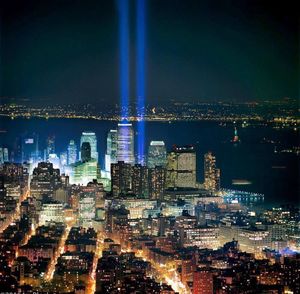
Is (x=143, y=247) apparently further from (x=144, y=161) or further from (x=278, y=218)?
(x=144, y=161)

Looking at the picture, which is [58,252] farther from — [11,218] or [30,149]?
[30,149]

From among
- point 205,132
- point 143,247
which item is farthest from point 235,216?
point 205,132

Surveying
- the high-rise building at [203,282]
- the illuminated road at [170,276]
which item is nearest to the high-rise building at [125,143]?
the illuminated road at [170,276]

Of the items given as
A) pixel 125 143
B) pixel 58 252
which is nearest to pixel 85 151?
pixel 125 143

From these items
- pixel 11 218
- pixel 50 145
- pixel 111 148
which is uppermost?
pixel 50 145

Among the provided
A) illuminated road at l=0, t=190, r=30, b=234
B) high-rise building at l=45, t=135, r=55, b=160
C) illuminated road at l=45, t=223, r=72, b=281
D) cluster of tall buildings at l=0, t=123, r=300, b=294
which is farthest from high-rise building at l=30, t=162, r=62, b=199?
high-rise building at l=45, t=135, r=55, b=160

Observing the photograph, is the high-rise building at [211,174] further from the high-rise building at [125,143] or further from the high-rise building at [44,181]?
the high-rise building at [44,181]
